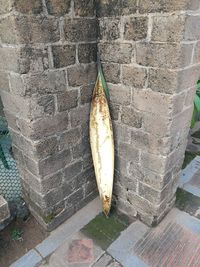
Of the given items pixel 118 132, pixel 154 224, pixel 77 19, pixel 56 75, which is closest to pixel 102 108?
pixel 118 132

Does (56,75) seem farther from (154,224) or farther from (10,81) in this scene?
(154,224)

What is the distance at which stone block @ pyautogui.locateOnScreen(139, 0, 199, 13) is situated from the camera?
1.50 metres

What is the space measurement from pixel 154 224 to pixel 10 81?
1816mm

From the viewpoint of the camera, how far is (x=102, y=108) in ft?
7.06

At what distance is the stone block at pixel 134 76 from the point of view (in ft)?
6.08

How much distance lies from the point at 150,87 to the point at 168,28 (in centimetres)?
42

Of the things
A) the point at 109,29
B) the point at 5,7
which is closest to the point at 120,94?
the point at 109,29

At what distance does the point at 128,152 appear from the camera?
88.4 inches

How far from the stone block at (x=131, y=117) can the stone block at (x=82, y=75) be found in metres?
0.40

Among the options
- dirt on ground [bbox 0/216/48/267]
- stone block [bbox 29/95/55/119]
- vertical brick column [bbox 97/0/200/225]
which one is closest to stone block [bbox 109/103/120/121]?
vertical brick column [bbox 97/0/200/225]

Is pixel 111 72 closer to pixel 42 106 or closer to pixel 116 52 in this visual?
pixel 116 52

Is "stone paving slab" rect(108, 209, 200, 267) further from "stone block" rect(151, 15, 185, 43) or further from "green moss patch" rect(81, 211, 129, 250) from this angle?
"stone block" rect(151, 15, 185, 43)

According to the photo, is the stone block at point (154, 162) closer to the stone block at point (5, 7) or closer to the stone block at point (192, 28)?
the stone block at point (192, 28)

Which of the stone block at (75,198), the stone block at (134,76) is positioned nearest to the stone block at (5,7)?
the stone block at (134,76)
